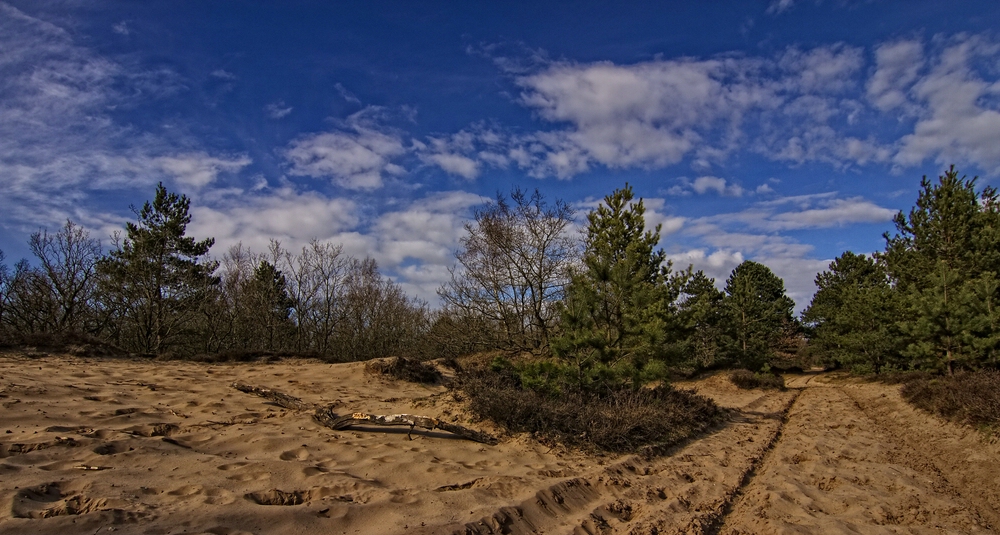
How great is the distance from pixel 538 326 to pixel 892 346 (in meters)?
16.4

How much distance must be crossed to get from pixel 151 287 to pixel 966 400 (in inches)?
1036

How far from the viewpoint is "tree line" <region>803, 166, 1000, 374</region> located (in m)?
17.5

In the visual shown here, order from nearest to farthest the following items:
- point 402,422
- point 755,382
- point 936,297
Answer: point 402,422 < point 936,297 < point 755,382

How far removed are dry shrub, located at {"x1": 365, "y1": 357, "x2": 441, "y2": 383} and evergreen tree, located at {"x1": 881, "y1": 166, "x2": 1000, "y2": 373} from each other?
1848 centimetres

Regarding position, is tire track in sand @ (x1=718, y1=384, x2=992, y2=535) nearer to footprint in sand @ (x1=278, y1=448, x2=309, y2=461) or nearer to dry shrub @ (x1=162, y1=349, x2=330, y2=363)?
footprint in sand @ (x1=278, y1=448, x2=309, y2=461)

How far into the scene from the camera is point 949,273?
726 inches

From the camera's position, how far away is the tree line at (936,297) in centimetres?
1745

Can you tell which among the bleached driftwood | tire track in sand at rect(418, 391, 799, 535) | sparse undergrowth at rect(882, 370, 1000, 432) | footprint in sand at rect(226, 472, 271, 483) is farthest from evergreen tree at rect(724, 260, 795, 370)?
footprint in sand at rect(226, 472, 271, 483)

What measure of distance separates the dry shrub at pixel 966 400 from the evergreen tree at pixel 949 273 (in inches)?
234

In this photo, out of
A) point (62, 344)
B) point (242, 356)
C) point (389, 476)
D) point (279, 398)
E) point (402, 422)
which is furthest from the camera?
point (242, 356)

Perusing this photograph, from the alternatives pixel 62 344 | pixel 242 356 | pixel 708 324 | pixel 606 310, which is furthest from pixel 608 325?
pixel 708 324

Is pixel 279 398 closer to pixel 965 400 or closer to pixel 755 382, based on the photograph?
pixel 965 400

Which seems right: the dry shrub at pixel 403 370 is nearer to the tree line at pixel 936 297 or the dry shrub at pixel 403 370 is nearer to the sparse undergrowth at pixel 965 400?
the sparse undergrowth at pixel 965 400

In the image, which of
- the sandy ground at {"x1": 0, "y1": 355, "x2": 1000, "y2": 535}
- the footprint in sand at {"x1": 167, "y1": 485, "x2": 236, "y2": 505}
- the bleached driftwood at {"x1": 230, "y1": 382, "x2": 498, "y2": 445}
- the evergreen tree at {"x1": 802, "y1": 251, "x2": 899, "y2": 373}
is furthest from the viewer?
the evergreen tree at {"x1": 802, "y1": 251, "x2": 899, "y2": 373}
